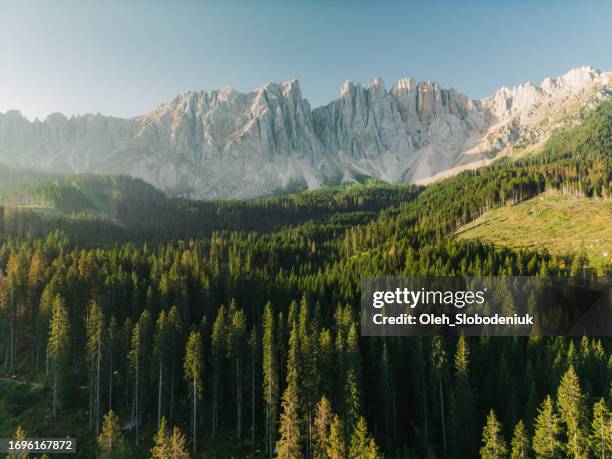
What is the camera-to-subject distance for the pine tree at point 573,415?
135 feet

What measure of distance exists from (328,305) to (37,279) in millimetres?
58292

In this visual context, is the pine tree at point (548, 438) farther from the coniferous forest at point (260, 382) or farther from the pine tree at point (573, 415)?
the pine tree at point (573, 415)

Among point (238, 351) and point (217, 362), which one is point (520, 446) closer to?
point (238, 351)

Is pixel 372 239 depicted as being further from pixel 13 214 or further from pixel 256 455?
pixel 13 214

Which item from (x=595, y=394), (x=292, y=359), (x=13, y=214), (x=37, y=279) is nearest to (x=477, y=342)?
(x=595, y=394)

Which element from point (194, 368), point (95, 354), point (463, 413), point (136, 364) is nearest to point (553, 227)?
point (463, 413)

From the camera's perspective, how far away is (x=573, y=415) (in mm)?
42469

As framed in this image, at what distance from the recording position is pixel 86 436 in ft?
172

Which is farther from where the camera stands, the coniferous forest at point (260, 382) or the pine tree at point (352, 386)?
the pine tree at point (352, 386)

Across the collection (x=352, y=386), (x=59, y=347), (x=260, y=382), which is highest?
(x=59, y=347)

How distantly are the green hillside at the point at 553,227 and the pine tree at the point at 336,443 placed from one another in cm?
9204

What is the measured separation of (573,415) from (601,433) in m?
2.71

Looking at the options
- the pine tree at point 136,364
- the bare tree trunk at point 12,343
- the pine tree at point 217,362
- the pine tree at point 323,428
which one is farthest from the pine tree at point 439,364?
the bare tree trunk at point 12,343

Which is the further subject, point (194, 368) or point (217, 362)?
point (217, 362)
